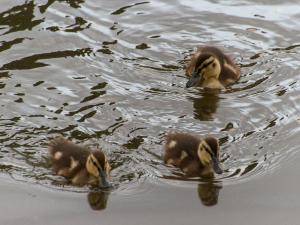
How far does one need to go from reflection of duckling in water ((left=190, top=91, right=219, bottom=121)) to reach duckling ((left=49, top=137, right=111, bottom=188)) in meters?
1.12

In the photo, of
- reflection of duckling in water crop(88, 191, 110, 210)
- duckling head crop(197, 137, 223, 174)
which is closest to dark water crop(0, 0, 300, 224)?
reflection of duckling in water crop(88, 191, 110, 210)

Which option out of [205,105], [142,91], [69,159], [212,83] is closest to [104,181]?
[69,159]

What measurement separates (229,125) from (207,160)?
0.70 metres

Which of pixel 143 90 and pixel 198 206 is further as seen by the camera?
pixel 143 90

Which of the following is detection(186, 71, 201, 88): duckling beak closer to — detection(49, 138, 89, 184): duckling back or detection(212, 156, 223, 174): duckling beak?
detection(212, 156, 223, 174): duckling beak

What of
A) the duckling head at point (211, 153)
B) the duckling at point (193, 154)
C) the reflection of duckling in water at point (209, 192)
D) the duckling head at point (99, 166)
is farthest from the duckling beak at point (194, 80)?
the duckling head at point (99, 166)

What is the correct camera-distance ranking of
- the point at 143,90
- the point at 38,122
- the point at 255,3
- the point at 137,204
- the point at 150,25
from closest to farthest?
the point at 137,204
the point at 38,122
the point at 143,90
the point at 150,25
the point at 255,3

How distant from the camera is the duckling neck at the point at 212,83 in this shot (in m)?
6.15

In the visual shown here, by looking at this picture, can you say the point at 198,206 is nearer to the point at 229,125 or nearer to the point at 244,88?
the point at 229,125

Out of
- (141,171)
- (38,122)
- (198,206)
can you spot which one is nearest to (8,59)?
(38,122)

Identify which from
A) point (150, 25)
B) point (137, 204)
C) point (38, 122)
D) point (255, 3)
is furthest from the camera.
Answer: point (255, 3)

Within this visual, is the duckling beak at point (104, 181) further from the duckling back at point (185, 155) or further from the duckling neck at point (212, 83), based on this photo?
the duckling neck at point (212, 83)

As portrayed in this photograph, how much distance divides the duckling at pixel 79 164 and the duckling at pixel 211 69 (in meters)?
1.51

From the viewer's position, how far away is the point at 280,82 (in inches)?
238
